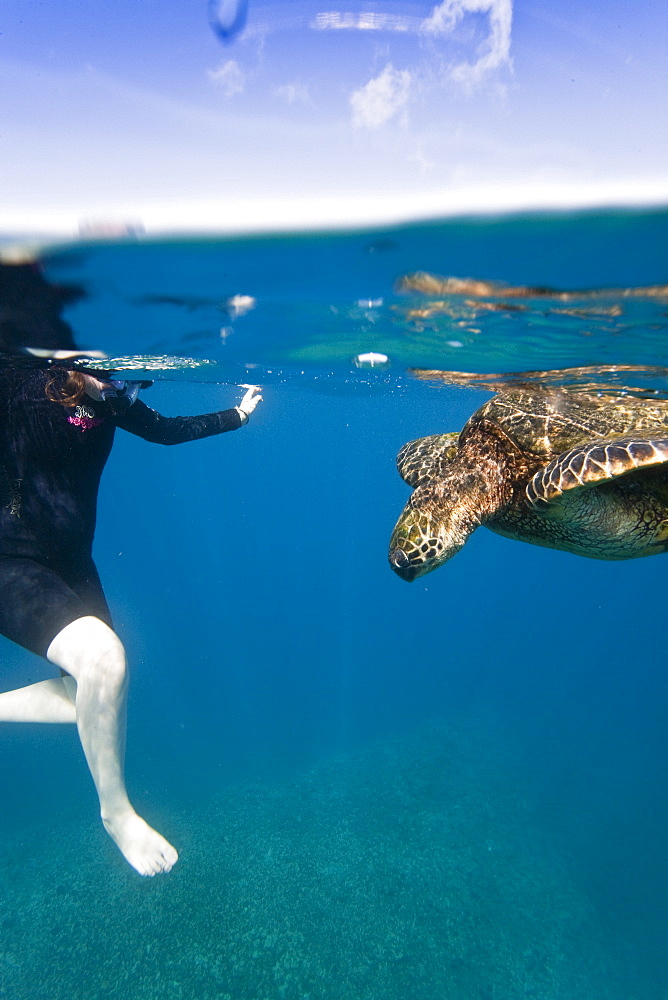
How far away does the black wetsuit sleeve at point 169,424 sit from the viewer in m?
5.45

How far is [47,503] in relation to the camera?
178 inches

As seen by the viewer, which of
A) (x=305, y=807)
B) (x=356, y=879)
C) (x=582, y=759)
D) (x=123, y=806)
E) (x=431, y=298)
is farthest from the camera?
(x=582, y=759)

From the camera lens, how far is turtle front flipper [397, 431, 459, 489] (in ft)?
16.5

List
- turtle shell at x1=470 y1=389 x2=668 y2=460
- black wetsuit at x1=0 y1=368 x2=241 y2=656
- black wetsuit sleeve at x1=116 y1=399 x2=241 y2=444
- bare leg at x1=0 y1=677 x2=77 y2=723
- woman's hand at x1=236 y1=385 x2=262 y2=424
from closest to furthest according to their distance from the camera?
black wetsuit at x1=0 y1=368 x2=241 y2=656 < bare leg at x1=0 y1=677 x2=77 y2=723 < turtle shell at x1=470 y1=389 x2=668 y2=460 < black wetsuit sleeve at x1=116 y1=399 x2=241 y2=444 < woman's hand at x1=236 y1=385 x2=262 y2=424

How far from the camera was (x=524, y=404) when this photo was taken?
5.32m

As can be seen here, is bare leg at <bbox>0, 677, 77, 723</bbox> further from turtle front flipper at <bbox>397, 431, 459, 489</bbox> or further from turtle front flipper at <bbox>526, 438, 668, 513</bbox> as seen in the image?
turtle front flipper at <bbox>526, 438, 668, 513</bbox>

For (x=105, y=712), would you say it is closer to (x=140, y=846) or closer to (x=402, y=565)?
(x=140, y=846)

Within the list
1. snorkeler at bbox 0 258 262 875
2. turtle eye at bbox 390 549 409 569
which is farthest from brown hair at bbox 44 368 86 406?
turtle eye at bbox 390 549 409 569

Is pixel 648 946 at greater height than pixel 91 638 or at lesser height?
lesser

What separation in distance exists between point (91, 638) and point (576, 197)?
5298mm

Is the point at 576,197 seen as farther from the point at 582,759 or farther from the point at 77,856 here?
the point at 582,759

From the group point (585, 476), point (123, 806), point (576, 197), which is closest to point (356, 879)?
point (123, 806)

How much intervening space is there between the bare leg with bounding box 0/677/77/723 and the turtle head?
3239 millimetres

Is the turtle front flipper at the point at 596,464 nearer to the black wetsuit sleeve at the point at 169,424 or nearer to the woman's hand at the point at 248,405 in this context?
the black wetsuit sleeve at the point at 169,424
